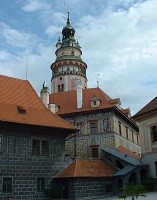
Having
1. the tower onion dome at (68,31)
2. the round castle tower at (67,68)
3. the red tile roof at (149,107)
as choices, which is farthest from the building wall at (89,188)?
the tower onion dome at (68,31)

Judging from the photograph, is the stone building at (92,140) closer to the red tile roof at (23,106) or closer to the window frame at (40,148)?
the window frame at (40,148)

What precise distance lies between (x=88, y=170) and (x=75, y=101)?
10.7 metres

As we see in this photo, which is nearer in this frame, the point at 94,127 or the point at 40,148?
the point at 40,148

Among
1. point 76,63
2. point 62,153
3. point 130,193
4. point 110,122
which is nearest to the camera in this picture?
point 130,193

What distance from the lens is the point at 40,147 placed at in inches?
904

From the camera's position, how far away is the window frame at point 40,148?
22703mm

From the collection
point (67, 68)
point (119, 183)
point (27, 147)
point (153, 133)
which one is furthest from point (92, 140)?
point (67, 68)

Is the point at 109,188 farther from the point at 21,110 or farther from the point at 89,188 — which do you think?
the point at 21,110

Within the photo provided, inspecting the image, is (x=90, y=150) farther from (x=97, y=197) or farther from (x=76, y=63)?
(x=76, y=63)

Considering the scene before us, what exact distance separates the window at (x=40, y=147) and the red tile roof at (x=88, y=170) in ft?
6.01

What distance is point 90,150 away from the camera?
97.2 feet

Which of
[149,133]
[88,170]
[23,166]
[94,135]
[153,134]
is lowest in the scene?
[88,170]

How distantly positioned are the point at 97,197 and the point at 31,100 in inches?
330

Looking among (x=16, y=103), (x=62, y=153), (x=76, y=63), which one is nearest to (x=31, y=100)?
(x=16, y=103)
